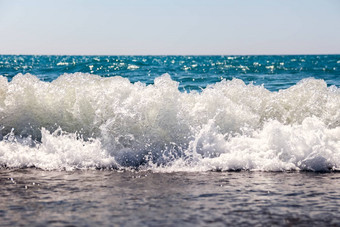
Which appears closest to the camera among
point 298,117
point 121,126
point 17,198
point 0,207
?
point 0,207

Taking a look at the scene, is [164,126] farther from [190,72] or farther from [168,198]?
[190,72]

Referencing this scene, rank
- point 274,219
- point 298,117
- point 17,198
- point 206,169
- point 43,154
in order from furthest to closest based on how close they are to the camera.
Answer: point 298,117 → point 43,154 → point 206,169 → point 17,198 → point 274,219

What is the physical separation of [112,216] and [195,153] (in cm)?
330

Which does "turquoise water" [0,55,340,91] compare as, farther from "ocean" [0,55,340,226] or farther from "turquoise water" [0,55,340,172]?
"ocean" [0,55,340,226]

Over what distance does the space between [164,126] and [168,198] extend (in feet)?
10.7

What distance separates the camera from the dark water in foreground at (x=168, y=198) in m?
4.86

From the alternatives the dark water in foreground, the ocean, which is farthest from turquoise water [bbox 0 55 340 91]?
the dark water in foreground

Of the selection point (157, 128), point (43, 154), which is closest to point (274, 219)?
point (157, 128)

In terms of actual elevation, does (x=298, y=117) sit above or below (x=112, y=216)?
above

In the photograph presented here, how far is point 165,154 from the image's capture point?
8367mm

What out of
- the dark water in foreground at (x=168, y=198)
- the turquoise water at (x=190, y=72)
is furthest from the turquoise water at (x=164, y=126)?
the turquoise water at (x=190, y=72)

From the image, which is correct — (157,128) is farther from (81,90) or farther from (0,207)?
(0,207)

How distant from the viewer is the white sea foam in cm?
796

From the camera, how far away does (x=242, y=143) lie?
8.43 metres
